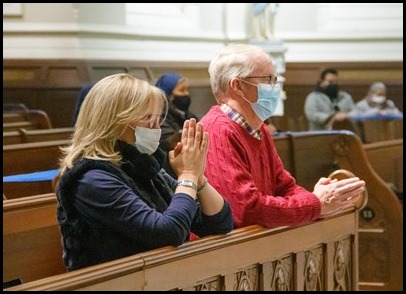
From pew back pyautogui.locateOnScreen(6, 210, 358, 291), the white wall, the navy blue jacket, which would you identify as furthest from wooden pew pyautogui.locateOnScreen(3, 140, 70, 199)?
the white wall

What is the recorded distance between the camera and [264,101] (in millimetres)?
2979

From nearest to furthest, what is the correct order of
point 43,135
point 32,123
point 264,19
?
1. point 43,135
2. point 32,123
3. point 264,19

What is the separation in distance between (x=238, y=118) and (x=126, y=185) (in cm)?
72

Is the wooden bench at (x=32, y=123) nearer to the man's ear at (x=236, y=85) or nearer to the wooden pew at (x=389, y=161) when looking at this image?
the wooden pew at (x=389, y=161)

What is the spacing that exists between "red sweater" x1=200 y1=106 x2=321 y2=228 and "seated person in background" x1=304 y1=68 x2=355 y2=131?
6.20 m

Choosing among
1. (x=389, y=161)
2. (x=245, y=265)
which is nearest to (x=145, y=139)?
(x=245, y=265)

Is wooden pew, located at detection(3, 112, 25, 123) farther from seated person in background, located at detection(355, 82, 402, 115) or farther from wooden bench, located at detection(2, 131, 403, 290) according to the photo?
seated person in background, located at detection(355, 82, 402, 115)

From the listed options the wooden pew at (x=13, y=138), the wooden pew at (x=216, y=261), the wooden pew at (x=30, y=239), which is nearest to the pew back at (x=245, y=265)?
the wooden pew at (x=216, y=261)

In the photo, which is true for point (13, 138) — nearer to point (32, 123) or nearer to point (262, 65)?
point (32, 123)

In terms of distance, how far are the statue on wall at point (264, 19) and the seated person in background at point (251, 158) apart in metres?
7.01

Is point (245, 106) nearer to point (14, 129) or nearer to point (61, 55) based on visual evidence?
point (14, 129)

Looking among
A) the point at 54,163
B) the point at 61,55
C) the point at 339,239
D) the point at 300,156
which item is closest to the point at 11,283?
the point at 339,239

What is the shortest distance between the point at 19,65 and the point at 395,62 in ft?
17.5

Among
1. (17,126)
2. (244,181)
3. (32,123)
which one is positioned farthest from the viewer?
(32,123)
